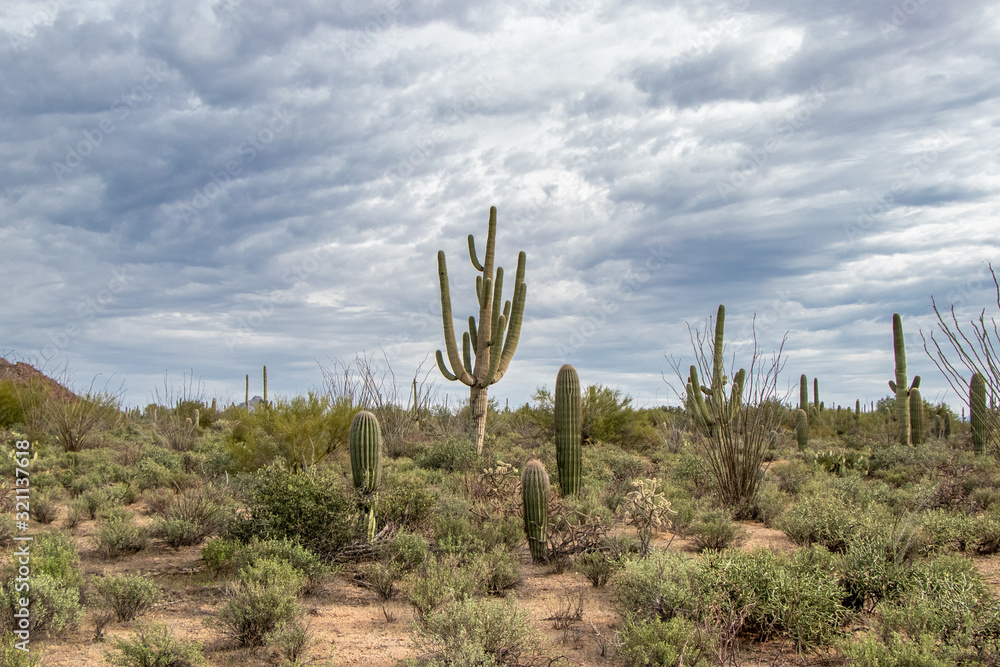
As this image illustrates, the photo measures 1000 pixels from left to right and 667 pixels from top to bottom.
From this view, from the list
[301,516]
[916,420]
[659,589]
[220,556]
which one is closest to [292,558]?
[301,516]

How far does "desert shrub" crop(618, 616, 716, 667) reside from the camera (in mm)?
4480

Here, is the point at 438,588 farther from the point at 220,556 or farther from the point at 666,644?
the point at 220,556

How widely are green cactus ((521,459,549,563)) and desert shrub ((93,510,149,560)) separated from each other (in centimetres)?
477

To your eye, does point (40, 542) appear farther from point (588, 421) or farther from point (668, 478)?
point (588, 421)

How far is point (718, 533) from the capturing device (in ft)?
27.0

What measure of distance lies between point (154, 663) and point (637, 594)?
142 inches

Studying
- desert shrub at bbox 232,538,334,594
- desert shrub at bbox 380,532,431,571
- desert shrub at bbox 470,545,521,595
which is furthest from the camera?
desert shrub at bbox 380,532,431,571

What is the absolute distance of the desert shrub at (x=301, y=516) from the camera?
719cm

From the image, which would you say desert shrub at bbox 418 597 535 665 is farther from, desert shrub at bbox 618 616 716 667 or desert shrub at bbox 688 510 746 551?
desert shrub at bbox 688 510 746 551

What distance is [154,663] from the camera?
4.41 meters

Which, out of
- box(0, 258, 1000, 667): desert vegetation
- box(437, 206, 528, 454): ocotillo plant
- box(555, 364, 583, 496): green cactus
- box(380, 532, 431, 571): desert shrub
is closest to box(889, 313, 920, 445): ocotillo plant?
box(0, 258, 1000, 667): desert vegetation

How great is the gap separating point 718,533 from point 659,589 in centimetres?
338

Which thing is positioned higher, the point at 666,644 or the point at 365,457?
the point at 365,457

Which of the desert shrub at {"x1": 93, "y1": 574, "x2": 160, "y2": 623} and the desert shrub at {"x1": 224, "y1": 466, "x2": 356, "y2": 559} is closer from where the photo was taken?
the desert shrub at {"x1": 93, "y1": 574, "x2": 160, "y2": 623}
